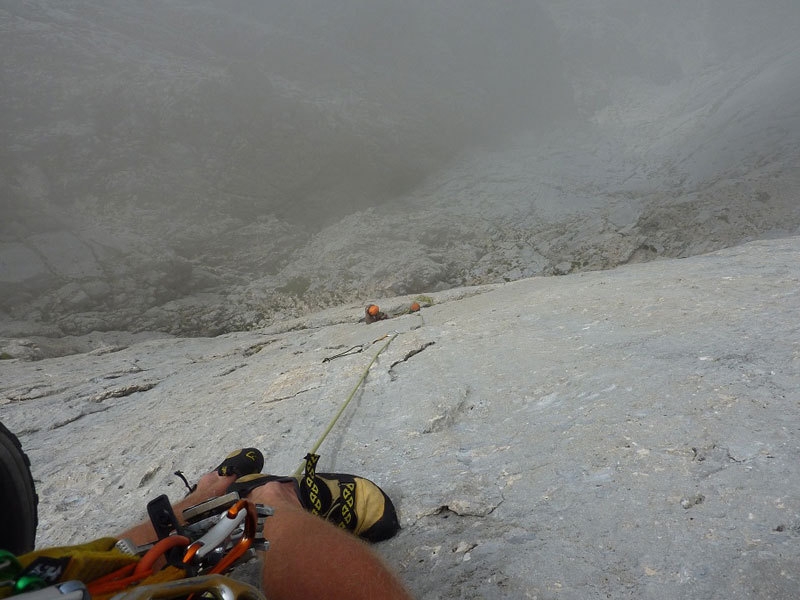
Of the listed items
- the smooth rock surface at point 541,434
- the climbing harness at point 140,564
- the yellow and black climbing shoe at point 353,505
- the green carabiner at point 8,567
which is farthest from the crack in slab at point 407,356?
the green carabiner at point 8,567

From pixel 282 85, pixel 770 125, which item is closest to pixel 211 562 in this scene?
pixel 770 125

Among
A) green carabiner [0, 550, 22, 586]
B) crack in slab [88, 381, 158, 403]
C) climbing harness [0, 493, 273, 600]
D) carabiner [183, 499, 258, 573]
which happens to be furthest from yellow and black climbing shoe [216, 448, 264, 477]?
crack in slab [88, 381, 158, 403]

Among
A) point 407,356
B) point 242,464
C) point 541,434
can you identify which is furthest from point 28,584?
point 407,356

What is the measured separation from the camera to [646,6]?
3250cm

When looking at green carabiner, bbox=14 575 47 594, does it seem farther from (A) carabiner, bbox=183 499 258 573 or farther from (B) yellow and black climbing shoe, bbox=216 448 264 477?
(B) yellow and black climbing shoe, bbox=216 448 264 477

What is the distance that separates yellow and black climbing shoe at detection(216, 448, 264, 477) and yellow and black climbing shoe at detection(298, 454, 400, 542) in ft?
1.72

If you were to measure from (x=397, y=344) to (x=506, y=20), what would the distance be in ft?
117

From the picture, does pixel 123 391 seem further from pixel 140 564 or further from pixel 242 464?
pixel 140 564

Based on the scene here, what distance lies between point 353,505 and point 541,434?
1.12 metres

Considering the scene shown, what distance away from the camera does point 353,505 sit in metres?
2.01

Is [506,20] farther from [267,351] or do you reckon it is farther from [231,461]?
[231,461]

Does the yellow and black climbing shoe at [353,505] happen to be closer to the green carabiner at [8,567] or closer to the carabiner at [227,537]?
the carabiner at [227,537]

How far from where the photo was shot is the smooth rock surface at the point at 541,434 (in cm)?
155

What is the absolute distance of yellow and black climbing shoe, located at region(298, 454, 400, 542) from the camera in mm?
1953
